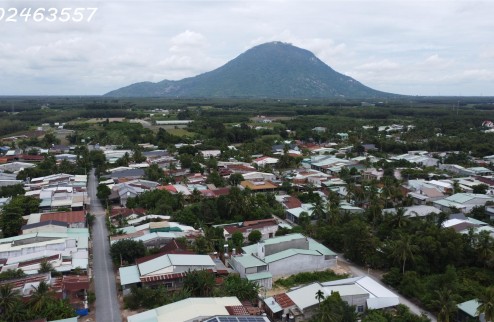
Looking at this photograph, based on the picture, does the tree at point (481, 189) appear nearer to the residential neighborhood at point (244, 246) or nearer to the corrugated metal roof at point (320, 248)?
the residential neighborhood at point (244, 246)

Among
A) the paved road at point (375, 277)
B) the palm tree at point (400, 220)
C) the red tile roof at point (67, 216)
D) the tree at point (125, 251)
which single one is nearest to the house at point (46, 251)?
the tree at point (125, 251)

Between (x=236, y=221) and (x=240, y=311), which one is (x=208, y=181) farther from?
(x=240, y=311)

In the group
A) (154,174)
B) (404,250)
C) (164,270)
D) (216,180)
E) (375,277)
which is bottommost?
(375,277)

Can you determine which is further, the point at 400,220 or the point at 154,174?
the point at 154,174

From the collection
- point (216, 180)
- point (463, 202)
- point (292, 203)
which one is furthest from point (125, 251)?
point (463, 202)

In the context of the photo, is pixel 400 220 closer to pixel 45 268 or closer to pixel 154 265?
pixel 154 265

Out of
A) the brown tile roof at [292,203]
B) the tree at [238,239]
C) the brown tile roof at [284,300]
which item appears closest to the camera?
the brown tile roof at [284,300]
